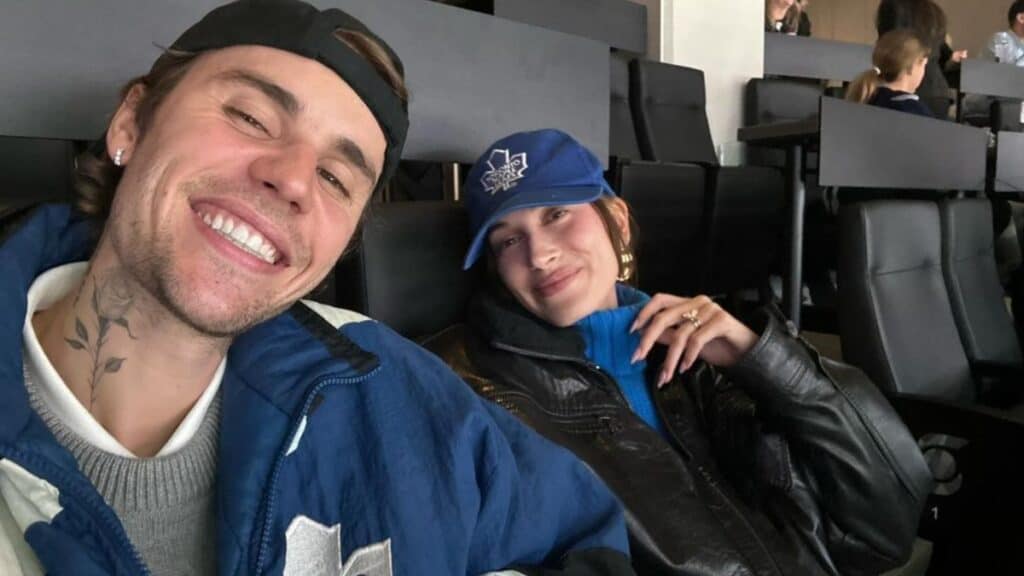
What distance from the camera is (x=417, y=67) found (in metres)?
1.22

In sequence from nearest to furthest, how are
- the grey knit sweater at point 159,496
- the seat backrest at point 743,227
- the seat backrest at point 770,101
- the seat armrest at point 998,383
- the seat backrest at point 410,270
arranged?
the grey knit sweater at point 159,496 < the seat backrest at point 410,270 < the seat armrest at point 998,383 < the seat backrest at point 743,227 < the seat backrest at point 770,101

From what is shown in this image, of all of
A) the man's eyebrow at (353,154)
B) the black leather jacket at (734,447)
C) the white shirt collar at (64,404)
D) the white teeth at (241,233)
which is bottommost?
the black leather jacket at (734,447)

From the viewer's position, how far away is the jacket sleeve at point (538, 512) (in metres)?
0.91

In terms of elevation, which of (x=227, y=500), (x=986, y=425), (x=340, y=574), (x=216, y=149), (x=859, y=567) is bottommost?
(x=859, y=567)

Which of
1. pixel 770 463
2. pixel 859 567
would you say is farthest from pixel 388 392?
pixel 859 567

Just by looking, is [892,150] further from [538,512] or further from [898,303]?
[538,512]

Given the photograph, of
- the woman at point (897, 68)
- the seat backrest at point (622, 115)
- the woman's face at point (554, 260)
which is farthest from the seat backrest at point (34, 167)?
the woman at point (897, 68)

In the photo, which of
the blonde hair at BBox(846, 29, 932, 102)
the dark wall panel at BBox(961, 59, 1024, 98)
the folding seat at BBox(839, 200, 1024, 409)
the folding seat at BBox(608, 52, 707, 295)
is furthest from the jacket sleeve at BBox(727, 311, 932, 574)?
the dark wall panel at BBox(961, 59, 1024, 98)

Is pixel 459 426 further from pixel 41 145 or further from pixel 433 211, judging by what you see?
pixel 41 145

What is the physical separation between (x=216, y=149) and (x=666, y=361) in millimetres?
718

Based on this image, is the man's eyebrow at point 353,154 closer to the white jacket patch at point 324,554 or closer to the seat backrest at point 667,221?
the white jacket patch at point 324,554

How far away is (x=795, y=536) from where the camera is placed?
4.07 ft

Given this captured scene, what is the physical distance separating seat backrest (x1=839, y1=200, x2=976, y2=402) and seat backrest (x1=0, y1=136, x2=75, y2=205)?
1561 millimetres

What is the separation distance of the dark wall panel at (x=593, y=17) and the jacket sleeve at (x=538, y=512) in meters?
2.52
